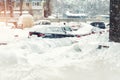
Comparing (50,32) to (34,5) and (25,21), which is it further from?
(34,5)

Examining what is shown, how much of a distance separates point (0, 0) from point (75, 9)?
69229 millimetres

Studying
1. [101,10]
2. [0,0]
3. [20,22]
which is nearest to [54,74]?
[20,22]

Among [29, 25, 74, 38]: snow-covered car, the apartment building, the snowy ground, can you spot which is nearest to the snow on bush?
[29, 25, 74, 38]: snow-covered car

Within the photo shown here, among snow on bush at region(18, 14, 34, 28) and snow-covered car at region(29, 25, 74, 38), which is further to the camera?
snow on bush at region(18, 14, 34, 28)

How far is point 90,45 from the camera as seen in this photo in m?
12.2

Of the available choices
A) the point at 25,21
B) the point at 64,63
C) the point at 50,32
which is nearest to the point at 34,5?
the point at 25,21

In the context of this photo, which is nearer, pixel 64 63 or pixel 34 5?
pixel 64 63

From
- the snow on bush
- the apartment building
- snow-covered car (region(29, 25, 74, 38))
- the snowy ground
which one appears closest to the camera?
the snowy ground

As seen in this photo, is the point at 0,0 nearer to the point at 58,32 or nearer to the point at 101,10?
the point at 58,32

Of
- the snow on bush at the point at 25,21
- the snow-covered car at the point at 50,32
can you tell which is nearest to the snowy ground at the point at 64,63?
the snow-covered car at the point at 50,32

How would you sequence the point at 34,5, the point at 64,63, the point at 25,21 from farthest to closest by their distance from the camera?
the point at 34,5
the point at 25,21
the point at 64,63

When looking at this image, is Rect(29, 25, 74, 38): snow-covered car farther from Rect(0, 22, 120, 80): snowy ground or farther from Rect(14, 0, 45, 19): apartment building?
Rect(14, 0, 45, 19): apartment building

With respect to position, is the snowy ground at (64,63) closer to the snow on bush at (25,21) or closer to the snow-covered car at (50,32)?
the snow-covered car at (50,32)

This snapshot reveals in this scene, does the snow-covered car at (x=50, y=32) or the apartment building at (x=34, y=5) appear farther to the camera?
the apartment building at (x=34, y=5)
